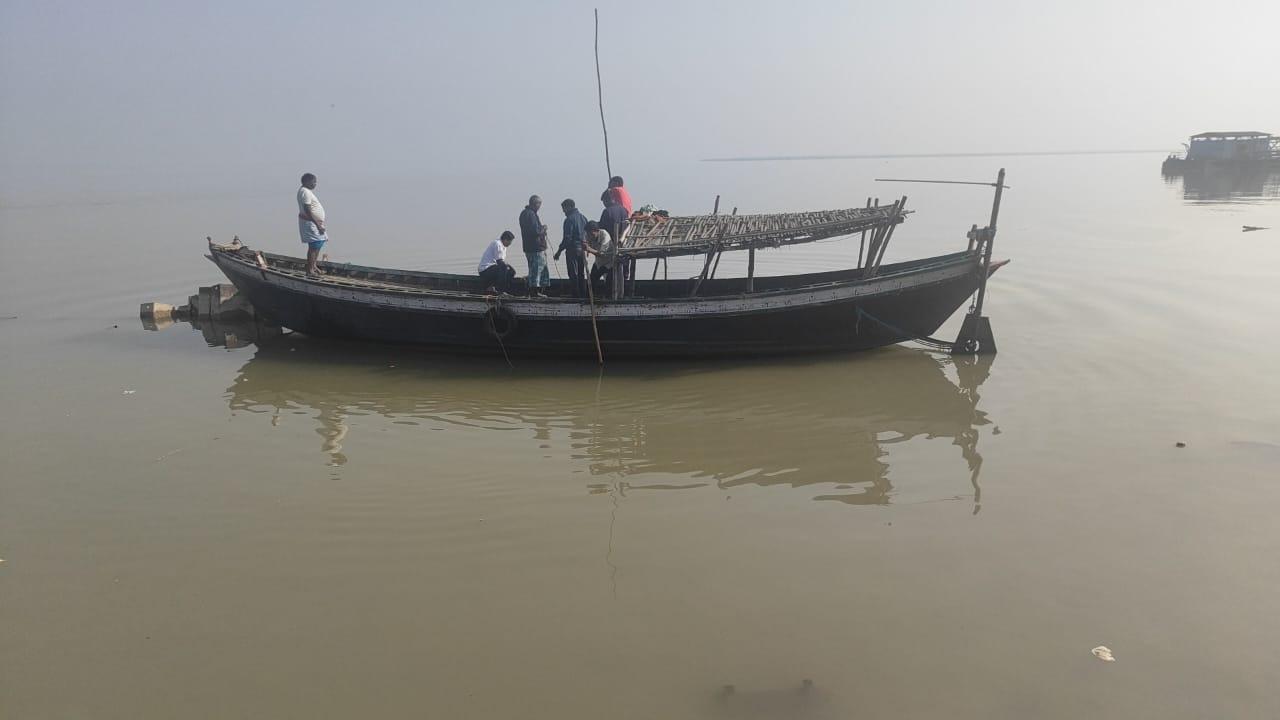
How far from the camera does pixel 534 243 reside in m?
10.9

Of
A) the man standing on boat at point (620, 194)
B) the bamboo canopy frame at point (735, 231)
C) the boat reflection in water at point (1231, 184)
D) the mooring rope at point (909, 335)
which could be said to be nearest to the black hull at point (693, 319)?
the mooring rope at point (909, 335)

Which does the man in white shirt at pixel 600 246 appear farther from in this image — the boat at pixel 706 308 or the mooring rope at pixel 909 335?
the mooring rope at pixel 909 335

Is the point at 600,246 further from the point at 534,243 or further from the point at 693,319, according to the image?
the point at 693,319

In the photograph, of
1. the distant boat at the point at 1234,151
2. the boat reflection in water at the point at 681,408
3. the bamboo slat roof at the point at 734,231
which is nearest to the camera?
the boat reflection in water at the point at 681,408

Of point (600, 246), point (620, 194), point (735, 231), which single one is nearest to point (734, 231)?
point (735, 231)

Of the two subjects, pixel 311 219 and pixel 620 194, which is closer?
pixel 620 194

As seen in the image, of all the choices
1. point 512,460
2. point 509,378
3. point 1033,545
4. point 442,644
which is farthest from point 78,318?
point 1033,545

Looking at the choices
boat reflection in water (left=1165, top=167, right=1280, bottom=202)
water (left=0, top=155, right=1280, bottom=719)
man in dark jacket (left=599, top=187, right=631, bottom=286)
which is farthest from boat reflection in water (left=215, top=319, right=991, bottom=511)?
boat reflection in water (left=1165, top=167, right=1280, bottom=202)

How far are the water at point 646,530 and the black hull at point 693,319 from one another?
0.36m

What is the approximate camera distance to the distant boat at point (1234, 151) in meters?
43.9

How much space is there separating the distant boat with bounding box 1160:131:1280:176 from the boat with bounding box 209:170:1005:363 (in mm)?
44827

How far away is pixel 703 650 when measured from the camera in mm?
4738

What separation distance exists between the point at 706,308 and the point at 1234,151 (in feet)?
159

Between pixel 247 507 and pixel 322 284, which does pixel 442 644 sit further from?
pixel 322 284
